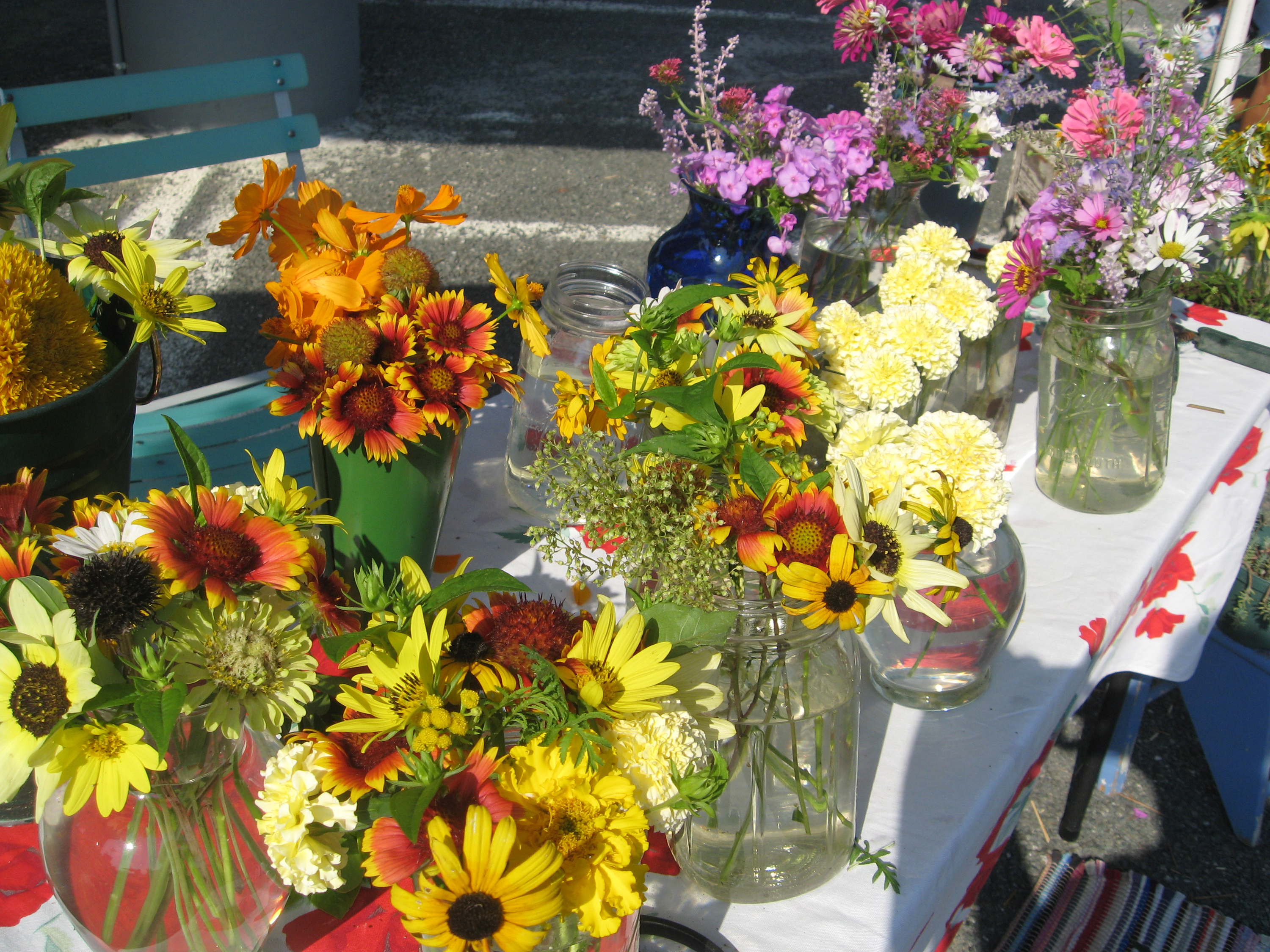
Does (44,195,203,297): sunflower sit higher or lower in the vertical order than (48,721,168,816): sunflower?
higher

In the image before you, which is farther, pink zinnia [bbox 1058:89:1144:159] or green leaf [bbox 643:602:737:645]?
pink zinnia [bbox 1058:89:1144:159]

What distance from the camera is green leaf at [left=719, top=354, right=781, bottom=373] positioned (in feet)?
1.91

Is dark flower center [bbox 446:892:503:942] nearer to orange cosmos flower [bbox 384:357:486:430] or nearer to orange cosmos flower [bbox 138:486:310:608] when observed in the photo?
orange cosmos flower [bbox 138:486:310:608]

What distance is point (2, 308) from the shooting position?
1.76 ft

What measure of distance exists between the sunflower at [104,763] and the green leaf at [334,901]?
15 cm

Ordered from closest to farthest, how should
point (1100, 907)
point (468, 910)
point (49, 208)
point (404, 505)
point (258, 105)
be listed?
1. point (468, 910)
2. point (49, 208)
3. point (404, 505)
4. point (1100, 907)
5. point (258, 105)

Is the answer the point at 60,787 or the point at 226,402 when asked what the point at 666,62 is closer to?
the point at 226,402

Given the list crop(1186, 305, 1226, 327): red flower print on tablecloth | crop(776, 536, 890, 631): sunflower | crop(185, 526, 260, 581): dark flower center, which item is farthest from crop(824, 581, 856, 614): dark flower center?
crop(1186, 305, 1226, 327): red flower print on tablecloth

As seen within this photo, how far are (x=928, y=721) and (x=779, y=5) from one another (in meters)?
5.94

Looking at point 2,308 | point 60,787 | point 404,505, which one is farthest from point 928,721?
point 2,308

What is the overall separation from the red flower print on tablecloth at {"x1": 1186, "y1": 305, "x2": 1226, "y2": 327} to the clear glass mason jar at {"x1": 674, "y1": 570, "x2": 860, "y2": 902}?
115 centimetres

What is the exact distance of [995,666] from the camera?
2.94 ft

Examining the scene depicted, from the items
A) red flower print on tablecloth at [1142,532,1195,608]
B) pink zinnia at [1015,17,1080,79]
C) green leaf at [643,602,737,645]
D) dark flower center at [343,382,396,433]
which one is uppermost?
pink zinnia at [1015,17,1080,79]

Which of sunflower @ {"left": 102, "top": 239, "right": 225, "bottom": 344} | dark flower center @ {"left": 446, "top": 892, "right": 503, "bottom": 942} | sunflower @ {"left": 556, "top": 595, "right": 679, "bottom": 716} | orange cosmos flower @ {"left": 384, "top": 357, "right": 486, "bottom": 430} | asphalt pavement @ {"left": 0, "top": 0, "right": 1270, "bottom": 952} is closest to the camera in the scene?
dark flower center @ {"left": 446, "top": 892, "right": 503, "bottom": 942}
